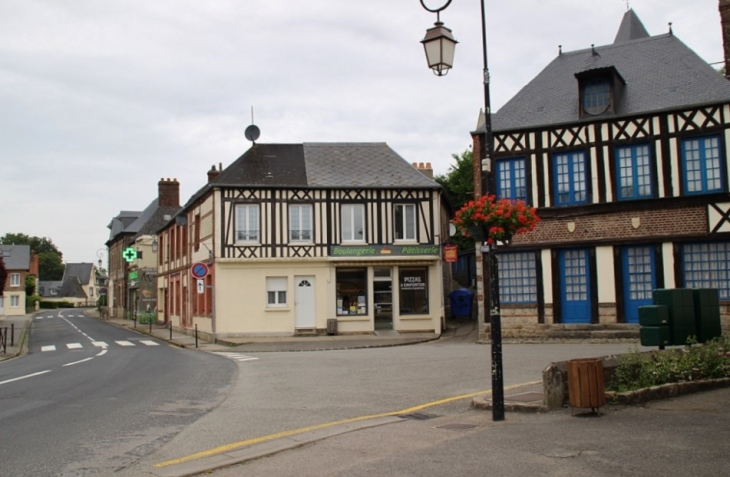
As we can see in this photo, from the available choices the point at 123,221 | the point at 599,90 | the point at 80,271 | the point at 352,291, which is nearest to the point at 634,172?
the point at 599,90

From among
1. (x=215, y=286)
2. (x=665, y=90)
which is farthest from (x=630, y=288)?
(x=215, y=286)

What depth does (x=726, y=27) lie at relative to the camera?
22828 mm

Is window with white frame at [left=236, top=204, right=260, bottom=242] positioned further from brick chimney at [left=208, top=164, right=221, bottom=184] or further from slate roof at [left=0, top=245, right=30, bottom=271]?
slate roof at [left=0, top=245, right=30, bottom=271]

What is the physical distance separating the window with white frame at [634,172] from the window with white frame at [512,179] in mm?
2914

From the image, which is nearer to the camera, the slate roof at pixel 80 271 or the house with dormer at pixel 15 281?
the house with dormer at pixel 15 281

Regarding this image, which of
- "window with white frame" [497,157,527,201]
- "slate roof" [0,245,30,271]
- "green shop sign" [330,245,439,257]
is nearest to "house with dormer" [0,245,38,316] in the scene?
"slate roof" [0,245,30,271]

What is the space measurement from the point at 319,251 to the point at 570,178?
10108 mm

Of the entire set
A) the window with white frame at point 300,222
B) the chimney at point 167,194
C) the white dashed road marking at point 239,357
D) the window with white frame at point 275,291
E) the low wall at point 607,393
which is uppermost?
the chimney at point 167,194

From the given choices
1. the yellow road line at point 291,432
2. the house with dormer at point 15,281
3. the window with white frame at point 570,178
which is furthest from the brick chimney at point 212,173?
the house with dormer at point 15,281

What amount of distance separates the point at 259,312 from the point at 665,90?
16.2 m

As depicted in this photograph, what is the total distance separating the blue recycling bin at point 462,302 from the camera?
32656 mm

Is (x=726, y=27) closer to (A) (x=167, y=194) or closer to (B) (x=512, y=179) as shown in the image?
(B) (x=512, y=179)

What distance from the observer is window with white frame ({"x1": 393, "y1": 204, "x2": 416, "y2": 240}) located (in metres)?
27.5

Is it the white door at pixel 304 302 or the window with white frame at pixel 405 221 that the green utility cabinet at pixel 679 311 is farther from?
the white door at pixel 304 302
